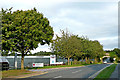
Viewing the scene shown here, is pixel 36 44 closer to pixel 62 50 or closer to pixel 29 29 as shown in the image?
pixel 29 29

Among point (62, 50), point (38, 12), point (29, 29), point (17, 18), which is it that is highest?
point (38, 12)

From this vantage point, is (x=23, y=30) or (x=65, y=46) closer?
(x=23, y=30)

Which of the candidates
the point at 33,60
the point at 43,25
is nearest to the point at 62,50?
the point at 33,60

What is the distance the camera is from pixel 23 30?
21562 mm

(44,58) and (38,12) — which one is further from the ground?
(38,12)

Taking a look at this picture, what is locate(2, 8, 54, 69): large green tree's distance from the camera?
2031 cm

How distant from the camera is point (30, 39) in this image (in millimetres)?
22312

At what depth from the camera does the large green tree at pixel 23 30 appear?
20.3 m

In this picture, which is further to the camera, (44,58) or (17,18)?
(44,58)

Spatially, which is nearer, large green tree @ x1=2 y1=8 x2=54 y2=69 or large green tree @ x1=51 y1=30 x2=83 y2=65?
large green tree @ x1=2 y1=8 x2=54 y2=69

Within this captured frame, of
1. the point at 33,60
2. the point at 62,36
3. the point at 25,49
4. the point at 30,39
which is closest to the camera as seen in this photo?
the point at 30,39

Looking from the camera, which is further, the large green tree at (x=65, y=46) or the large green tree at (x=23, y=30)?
the large green tree at (x=65, y=46)

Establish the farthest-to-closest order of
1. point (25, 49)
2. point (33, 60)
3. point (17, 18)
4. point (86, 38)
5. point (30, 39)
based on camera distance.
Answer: point (86, 38) → point (33, 60) → point (25, 49) → point (30, 39) → point (17, 18)

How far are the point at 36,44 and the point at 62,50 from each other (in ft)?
77.3
